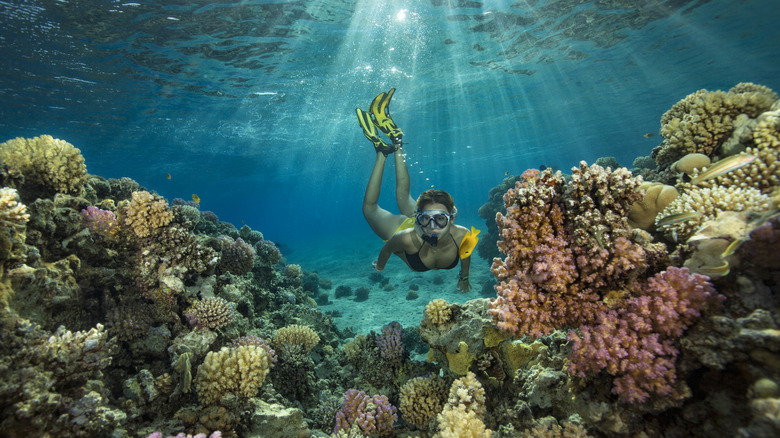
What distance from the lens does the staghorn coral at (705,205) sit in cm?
270

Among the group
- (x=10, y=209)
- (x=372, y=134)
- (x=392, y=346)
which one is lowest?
(x=392, y=346)

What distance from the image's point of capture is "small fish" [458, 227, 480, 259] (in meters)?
5.91

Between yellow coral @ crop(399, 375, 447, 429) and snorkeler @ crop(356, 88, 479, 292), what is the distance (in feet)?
8.69

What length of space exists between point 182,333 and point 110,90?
20.8 metres

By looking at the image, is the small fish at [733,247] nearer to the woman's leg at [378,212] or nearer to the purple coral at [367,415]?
the purple coral at [367,415]

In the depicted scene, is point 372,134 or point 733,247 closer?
point 733,247

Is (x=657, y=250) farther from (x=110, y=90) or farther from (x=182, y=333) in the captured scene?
(x=110, y=90)

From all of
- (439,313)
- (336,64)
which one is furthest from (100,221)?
(336,64)

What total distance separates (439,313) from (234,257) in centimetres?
496

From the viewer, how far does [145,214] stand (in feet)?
16.0

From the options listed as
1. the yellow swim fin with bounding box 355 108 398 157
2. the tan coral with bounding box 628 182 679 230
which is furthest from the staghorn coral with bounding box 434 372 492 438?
the yellow swim fin with bounding box 355 108 398 157

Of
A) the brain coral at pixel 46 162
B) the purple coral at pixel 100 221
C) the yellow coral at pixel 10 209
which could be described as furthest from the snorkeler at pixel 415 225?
the brain coral at pixel 46 162

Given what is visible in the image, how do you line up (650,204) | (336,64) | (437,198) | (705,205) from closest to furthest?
(705,205)
(650,204)
(437,198)
(336,64)

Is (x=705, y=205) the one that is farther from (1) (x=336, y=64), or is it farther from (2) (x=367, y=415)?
(1) (x=336, y=64)
